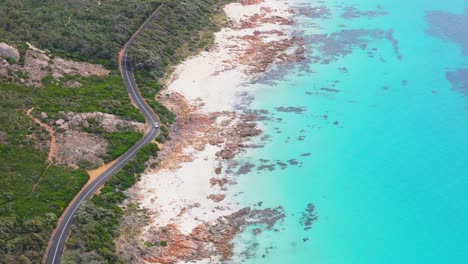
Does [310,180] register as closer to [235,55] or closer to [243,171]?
[243,171]

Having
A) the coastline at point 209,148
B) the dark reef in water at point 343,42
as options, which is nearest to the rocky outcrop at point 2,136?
the coastline at point 209,148

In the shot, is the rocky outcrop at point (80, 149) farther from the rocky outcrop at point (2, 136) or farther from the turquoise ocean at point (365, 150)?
the turquoise ocean at point (365, 150)

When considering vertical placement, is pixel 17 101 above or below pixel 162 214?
above

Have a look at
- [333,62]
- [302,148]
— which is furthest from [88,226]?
[333,62]

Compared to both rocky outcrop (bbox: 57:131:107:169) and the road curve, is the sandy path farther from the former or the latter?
the road curve

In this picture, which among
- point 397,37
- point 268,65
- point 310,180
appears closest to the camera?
point 310,180

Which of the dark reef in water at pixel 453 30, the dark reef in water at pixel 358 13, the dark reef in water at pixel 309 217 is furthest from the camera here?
the dark reef in water at pixel 358 13
